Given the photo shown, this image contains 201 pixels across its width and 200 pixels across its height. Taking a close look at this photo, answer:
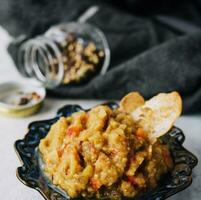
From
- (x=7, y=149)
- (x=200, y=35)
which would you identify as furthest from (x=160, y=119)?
(x=200, y=35)

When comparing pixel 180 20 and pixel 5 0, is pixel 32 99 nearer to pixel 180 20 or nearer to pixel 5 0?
pixel 5 0

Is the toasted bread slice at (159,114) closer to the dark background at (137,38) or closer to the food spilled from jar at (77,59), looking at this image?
the dark background at (137,38)

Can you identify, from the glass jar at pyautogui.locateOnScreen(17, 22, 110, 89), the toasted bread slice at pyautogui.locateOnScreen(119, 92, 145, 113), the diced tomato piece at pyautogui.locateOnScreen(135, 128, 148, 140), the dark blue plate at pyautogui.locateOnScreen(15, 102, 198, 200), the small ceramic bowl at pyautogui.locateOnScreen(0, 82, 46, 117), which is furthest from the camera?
the glass jar at pyautogui.locateOnScreen(17, 22, 110, 89)

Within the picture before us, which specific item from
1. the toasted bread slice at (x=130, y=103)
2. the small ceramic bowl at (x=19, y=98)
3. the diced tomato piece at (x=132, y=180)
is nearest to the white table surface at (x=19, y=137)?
the small ceramic bowl at (x=19, y=98)

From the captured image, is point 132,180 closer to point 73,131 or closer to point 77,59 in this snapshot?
point 73,131

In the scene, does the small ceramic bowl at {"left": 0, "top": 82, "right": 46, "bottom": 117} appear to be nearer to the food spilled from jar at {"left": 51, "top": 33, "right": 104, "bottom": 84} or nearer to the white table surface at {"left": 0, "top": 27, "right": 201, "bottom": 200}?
the white table surface at {"left": 0, "top": 27, "right": 201, "bottom": 200}

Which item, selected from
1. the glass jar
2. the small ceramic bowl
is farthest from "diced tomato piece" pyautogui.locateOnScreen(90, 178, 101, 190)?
the glass jar

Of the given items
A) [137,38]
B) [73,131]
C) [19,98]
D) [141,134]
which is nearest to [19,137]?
[19,98]
